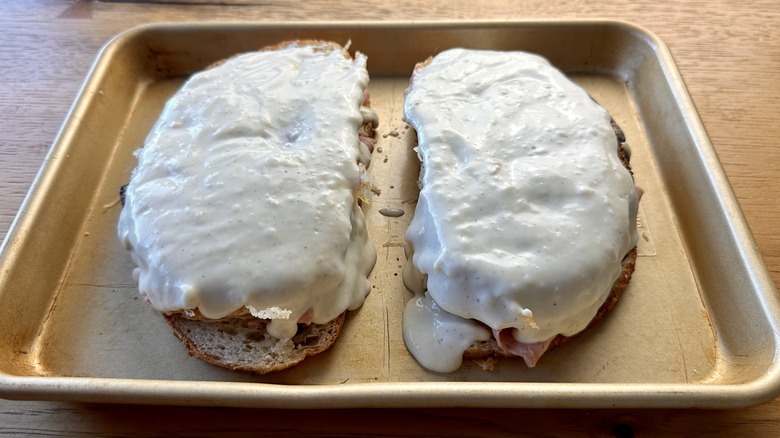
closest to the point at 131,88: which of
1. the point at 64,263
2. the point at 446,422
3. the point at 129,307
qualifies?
the point at 64,263

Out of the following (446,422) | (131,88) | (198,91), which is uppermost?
(198,91)

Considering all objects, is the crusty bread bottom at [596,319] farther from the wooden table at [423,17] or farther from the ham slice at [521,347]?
the wooden table at [423,17]

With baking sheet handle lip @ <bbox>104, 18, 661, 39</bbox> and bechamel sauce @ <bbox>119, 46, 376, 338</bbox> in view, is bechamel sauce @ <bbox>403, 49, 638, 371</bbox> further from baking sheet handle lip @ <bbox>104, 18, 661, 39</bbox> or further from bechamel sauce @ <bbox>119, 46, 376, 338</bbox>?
baking sheet handle lip @ <bbox>104, 18, 661, 39</bbox>

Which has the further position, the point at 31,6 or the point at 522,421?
the point at 31,6

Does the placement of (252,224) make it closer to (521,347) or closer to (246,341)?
(246,341)

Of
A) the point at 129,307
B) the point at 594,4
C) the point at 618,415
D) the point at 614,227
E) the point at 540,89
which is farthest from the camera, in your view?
the point at 594,4

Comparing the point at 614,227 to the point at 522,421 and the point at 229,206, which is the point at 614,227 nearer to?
the point at 522,421
